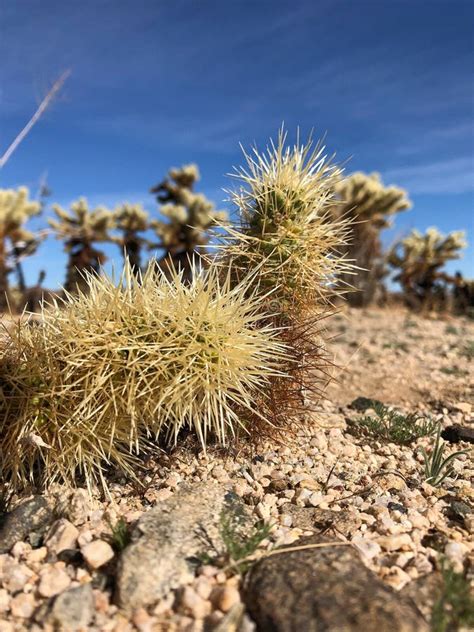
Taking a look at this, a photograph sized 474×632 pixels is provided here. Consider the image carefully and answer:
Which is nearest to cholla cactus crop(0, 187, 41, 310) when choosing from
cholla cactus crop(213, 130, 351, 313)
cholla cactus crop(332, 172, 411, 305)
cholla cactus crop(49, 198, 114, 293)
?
cholla cactus crop(49, 198, 114, 293)

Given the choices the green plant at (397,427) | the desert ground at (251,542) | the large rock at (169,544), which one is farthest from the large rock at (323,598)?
the green plant at (397,427)

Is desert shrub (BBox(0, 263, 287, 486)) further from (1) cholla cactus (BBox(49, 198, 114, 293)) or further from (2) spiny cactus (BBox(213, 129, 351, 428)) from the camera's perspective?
(1) cholla cactus (BBox(49, 198, 114, 293))

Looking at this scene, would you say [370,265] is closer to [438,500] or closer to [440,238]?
[440,238]

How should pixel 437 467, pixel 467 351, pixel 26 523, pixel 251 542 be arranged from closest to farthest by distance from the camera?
pixel 251 542 → pixel 26 523 → pixel 437 467 → pixel 467 351

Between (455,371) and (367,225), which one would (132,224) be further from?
(455,371)

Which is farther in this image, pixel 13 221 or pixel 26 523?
pixel 13 221

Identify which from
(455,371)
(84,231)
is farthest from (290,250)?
(84,231)
